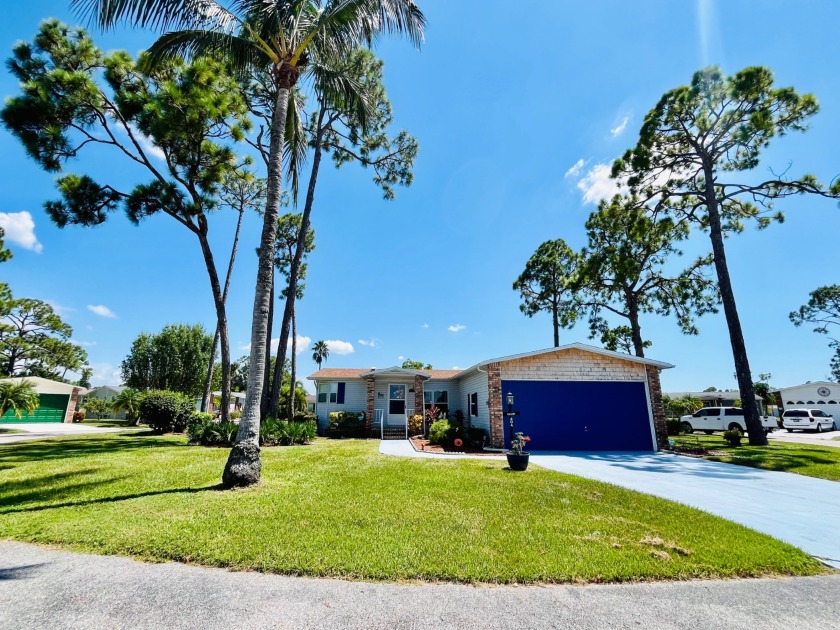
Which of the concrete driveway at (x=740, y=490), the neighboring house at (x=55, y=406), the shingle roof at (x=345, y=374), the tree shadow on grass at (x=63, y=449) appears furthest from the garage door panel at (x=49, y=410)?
the concrete driveway at (x=740, y=490)

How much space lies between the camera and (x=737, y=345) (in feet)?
49.1

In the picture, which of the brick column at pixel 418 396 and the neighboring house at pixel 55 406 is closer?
the brick column at pixel 418 396

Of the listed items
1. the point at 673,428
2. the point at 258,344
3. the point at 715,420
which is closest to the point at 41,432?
the point at 258,344

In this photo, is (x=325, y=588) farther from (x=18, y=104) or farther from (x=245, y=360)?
(x=245, y=360)

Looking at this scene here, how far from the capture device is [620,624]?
2777mm

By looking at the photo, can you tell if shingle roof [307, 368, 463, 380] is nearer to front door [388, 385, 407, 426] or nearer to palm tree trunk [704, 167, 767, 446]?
front door [388, 385, 407, 426]

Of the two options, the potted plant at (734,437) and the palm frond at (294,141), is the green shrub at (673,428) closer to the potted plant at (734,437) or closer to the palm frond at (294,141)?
the potted plant at (734,437)

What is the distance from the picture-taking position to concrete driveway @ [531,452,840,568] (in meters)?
4.96

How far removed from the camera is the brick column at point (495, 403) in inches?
529

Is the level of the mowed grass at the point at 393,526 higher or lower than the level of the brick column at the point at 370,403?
lower

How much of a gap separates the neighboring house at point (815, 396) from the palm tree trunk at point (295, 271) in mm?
44233

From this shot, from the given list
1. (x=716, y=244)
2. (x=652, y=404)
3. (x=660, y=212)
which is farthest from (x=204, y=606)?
(x=660, y=212)

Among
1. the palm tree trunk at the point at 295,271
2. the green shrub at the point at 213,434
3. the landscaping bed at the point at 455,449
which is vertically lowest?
the landscaping bed at the point at 455,449

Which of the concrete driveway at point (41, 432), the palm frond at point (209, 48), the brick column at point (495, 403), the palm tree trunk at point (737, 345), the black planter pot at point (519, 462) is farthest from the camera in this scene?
the concrete driveway at point (41, 432)
